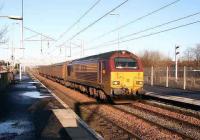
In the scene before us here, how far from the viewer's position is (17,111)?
1788cm

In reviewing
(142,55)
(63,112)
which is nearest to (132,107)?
(63,112)

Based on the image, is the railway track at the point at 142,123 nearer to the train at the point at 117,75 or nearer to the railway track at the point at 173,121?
the railway track at the point at 173,121

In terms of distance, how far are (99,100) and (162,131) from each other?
1165 cm

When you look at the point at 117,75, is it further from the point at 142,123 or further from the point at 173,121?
the point at 142,123

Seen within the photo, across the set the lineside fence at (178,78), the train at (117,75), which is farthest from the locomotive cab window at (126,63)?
the lineside fence at (178,78)

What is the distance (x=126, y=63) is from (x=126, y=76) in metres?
0.93

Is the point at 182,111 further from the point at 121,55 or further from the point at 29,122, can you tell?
the point at 29,122

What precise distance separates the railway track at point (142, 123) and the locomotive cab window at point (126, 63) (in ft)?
8.74

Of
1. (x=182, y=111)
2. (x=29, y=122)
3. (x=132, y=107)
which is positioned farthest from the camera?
(x=132, y=107)

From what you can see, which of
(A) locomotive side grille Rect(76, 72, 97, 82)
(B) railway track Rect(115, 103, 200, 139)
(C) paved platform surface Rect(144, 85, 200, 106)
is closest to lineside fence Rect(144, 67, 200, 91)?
(C) paved platform surface Rect(144, 85, 200, 106)

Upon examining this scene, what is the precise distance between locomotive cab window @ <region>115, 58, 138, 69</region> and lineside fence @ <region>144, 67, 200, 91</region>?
1117cm

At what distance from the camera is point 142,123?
14.8 metres

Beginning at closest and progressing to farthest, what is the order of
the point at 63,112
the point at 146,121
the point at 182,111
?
the point at 146,121
the point at 63,112
the point at 182,111

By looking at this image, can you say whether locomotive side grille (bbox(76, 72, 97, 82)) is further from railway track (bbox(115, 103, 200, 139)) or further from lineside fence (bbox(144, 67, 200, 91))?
lineside fence (bbox(144, 67, 200, 91))
